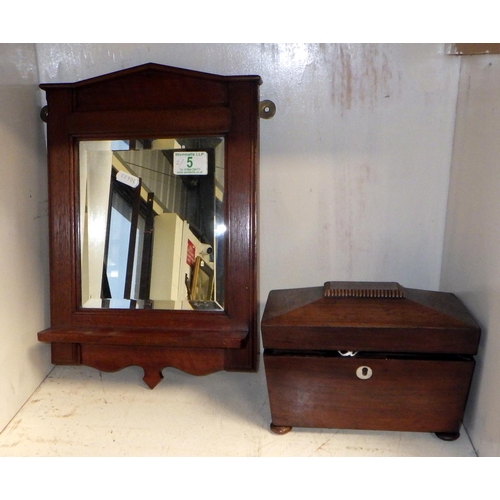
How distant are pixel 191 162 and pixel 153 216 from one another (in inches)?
4.9

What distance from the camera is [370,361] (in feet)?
2.16

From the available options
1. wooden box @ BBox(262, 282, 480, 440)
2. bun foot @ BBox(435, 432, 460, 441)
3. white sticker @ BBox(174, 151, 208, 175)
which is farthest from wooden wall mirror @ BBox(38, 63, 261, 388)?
bun foot @ BBox(435, 432, 460, 441)

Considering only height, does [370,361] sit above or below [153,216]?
below

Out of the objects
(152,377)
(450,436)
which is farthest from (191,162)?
(450,436)

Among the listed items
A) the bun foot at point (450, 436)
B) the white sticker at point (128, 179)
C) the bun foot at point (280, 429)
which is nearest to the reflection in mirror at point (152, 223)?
the white sticker at point (128, 179)

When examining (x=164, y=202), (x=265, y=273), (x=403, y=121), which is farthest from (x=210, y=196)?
(x=403, y=121)

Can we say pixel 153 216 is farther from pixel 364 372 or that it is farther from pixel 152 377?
pixel 364 372

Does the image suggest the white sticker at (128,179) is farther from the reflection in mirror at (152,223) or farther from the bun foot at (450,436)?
the bun foot at (450,436)

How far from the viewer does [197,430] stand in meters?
0.71

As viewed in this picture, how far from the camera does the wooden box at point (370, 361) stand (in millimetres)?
646

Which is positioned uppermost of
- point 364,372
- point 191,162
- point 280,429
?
point 191,162

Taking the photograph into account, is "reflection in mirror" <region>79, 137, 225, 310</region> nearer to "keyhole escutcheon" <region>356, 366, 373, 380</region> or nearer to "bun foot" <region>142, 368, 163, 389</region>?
"bun foot" <region>142, 368, 163, 389</region>

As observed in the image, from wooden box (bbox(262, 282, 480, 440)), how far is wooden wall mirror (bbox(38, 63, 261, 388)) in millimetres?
142

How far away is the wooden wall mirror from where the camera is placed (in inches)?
31.8
